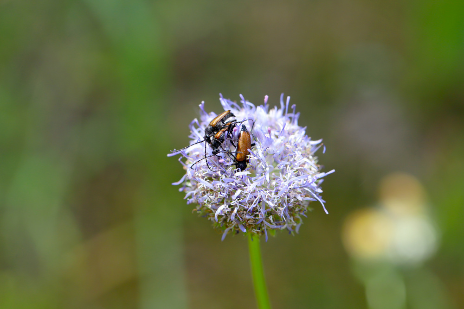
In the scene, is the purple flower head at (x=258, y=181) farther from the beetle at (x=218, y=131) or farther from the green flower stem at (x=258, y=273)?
the green flower stem at (x=258, y=273)

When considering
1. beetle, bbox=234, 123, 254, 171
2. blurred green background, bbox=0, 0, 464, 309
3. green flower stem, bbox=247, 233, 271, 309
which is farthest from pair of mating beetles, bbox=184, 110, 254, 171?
blurred green background, bbox=0, 0, 464, 309

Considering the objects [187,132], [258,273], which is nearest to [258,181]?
[258,273]

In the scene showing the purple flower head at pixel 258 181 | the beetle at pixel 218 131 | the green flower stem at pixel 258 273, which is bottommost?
the green flower stem at pixel 258 273

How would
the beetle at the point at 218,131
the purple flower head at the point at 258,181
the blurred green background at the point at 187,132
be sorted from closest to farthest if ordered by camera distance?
the purple flower head at the point at 258,181
the beetle at the point at 218,131
the blurred green background at the point at 187,132

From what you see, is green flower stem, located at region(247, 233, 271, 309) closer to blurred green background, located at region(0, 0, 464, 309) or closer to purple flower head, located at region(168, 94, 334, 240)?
purple flower head, located at region(168, 94, 334, 240)

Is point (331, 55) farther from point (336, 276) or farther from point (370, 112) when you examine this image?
point (336, 276)

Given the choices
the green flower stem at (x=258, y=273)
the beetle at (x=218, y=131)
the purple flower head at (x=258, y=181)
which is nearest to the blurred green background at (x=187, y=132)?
the green flower stem at (x=258, y=273)
